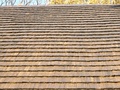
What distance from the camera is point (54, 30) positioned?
27.3 feet

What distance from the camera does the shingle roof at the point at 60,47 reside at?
19.1 feet

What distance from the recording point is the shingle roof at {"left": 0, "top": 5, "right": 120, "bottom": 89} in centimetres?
584

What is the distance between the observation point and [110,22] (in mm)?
8805

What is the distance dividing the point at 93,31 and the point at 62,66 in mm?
2314

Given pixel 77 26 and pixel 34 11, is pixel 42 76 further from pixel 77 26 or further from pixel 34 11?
pixel 34 11

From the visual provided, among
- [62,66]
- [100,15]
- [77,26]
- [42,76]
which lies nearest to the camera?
[42,76]

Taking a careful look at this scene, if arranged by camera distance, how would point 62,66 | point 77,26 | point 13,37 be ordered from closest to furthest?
point 62,66 < point 13,37 < point 77,26

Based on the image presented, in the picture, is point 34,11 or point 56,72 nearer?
point 56,72

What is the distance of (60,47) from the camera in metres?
7.29

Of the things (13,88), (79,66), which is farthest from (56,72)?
(13,88)

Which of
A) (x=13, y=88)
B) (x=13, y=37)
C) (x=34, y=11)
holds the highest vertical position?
(x=34, y=11)

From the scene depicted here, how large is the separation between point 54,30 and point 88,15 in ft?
5.81

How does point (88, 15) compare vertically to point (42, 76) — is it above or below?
above

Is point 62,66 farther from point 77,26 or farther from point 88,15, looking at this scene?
point 88,15
